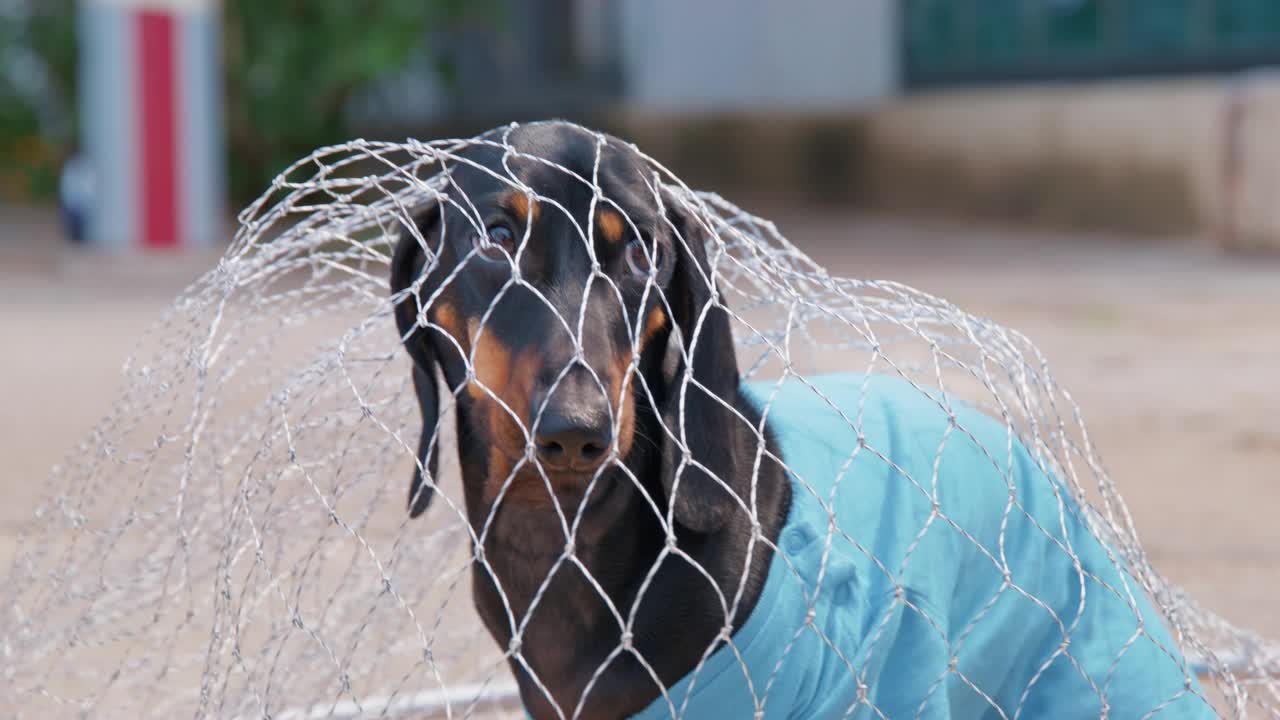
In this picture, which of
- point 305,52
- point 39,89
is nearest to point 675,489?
point 305,52

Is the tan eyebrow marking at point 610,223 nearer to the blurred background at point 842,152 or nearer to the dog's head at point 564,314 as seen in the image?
the dog's head at point 564,314

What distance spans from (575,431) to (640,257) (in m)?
0.41

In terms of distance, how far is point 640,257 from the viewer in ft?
7.36

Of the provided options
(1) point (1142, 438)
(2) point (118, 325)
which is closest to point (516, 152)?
(1) point (1142, 438)

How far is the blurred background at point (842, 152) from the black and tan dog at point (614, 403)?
195 cm

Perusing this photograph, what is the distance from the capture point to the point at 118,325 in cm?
765

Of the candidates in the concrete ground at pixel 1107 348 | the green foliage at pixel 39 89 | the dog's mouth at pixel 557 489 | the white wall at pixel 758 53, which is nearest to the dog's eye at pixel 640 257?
the dog's mouth at pixel 557 489

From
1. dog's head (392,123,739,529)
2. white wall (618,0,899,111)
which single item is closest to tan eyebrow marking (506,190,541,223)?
dog's head (392,123,739,529)

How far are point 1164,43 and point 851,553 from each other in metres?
10.9

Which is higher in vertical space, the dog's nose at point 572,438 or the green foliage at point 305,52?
the green foliage at point 305,52

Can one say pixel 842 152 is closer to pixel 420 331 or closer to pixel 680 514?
pixel 420 331

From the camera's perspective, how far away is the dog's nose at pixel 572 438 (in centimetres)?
191

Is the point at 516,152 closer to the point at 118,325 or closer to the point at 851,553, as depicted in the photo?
the point at 851,553

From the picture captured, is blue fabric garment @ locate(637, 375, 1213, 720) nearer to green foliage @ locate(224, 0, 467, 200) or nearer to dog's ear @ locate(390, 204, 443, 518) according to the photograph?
dog's ear @ locate(390, 204, 443, 518)
